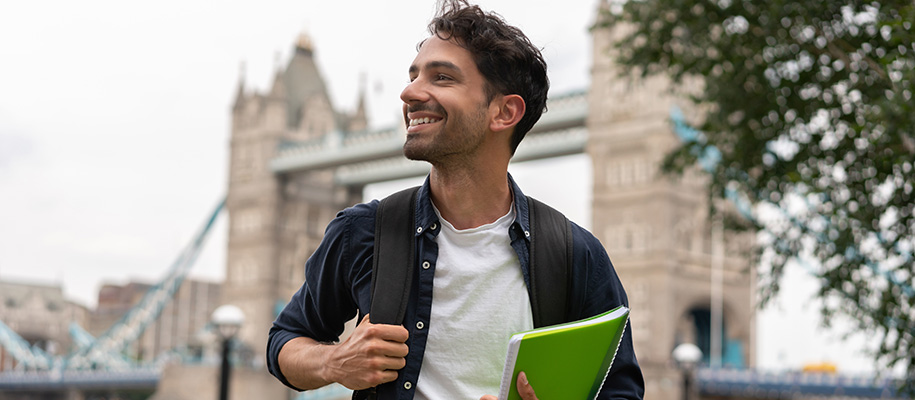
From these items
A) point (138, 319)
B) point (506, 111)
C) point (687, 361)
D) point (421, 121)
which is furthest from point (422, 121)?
point (138, 319)

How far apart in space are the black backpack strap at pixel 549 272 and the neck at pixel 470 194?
0.23ft

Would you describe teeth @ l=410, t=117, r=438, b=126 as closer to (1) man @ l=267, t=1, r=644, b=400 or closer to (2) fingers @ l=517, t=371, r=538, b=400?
(1) man @ l=267, t=1, r=644, b=400

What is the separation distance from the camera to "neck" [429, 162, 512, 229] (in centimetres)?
179

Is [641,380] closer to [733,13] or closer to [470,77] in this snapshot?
[470,77]

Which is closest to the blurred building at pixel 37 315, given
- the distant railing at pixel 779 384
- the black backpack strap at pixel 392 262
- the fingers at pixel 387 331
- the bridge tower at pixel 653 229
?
the bridge tower at pixel 653 229

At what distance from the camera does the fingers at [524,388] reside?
5.13 feet

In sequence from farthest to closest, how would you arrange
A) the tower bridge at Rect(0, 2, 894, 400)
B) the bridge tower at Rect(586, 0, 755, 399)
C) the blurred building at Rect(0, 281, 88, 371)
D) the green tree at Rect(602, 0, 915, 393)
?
the blurred building at Rect(0, 281, 88, 371) < the bridge tower at Rect(586, 0, 755, 399) < the tower bridge at Rect(0, 2, 894, 400) < the green tree at Rect(602, 0, 915, 393)

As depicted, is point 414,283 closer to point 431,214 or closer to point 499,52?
point 431,214

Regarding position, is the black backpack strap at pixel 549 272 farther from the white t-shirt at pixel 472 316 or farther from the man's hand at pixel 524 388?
the man's hand at pixel 524 388

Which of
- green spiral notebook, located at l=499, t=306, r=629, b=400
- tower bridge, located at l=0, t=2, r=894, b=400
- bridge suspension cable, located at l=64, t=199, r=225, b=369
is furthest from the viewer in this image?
bridge suspension cable, located at l=64, t=199, r=225, b=369

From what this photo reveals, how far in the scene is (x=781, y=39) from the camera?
830 centimetres

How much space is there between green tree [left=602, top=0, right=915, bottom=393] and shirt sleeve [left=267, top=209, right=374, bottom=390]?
17.2ft

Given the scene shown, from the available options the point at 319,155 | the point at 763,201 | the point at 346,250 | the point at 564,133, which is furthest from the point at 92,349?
the point at 346,250

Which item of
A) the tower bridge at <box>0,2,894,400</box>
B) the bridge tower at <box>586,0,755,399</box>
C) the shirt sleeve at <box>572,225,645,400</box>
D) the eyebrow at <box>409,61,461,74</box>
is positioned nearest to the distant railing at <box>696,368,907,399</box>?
the tower bridge at <box>0,2,894,400</box>
